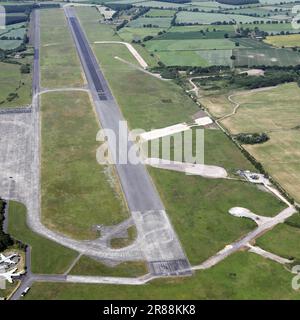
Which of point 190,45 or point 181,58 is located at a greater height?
point 190,45

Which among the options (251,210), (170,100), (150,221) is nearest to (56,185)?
(150,221)

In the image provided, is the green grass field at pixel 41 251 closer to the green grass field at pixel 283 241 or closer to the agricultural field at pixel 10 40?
the green grass field at pixel 283 241

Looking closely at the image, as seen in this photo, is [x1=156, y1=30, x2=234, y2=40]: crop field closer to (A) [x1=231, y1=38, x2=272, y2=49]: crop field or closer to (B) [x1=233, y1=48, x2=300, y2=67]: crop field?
(A) [x1=231, y1=38, x2=272, y2=49]: crop field

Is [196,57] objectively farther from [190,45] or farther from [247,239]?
[247,239]

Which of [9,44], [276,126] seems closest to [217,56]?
[276,126]
